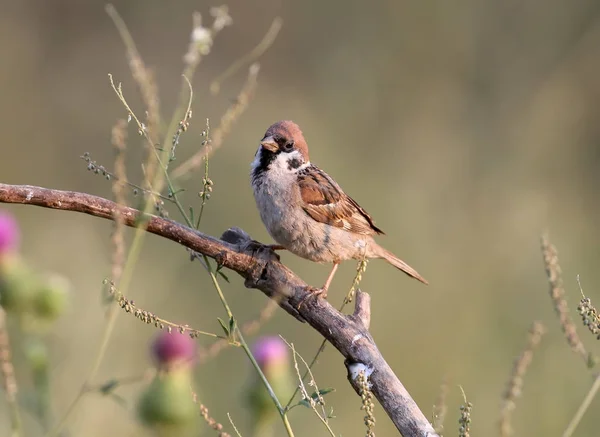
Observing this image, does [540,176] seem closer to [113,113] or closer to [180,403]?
[113,113]

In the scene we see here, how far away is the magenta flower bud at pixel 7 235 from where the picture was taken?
1.76 m

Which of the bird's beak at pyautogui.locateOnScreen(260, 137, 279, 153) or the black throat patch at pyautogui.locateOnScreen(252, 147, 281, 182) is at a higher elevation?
the bird's beak at pyautogui.locateOnScreen(260, 137, 279, 153)

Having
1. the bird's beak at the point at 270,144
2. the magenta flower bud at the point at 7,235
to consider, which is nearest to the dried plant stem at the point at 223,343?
the magenta flower bud at the point at 7,235

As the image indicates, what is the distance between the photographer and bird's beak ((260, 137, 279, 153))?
3.47 m

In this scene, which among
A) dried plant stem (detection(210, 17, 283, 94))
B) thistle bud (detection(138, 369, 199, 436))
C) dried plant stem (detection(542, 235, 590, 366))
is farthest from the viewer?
dried plant stem (detection(210, 17, 283, 94))

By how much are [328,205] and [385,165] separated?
8.48 feet

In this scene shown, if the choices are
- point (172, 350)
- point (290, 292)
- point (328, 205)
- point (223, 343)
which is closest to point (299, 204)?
point (328, 205)

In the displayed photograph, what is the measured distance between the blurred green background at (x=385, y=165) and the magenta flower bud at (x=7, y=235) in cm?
60

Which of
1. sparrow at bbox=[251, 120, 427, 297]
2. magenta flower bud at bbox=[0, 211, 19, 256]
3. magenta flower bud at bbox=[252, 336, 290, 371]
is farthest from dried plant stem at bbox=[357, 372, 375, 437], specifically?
sparrow at bbox=[251, 120, 427, 297]

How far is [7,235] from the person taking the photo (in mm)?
1786

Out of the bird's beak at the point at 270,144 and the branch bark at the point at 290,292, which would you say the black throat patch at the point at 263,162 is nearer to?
the bird's beak at the point at 270,144

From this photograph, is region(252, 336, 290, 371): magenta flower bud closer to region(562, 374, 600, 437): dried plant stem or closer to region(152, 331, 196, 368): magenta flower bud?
region(152, 331, 196, 368): magenta flower bud

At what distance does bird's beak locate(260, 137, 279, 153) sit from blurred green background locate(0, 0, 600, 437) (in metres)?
0.79

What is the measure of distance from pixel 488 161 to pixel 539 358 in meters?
2.08
